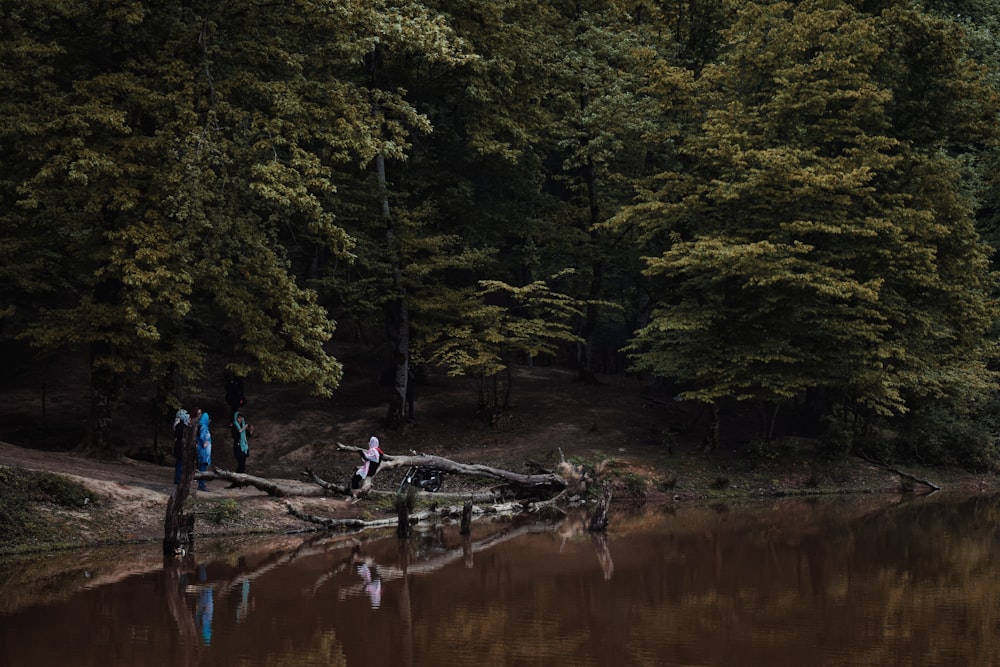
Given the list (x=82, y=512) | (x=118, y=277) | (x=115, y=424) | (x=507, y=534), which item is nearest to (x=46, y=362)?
(x=115, y=424)

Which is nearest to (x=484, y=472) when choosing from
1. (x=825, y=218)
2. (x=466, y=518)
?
(x=466, y=518)

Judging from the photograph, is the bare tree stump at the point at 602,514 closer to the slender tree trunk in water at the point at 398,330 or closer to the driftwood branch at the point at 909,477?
the slender tree trunk in water at the point at 398,330

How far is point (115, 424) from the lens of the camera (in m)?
32.6

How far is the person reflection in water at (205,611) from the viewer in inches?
493

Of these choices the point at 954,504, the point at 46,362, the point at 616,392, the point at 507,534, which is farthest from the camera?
Answer: the point at 616,392

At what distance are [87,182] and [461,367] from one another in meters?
13.7

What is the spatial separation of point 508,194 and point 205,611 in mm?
27849

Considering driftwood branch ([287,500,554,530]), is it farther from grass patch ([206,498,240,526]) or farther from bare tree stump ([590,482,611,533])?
bare tree stump ([590,482,611,533])

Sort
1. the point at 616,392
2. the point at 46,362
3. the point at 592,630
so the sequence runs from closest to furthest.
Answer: the point at 592,630, the point at 46,362, the point at 616,392

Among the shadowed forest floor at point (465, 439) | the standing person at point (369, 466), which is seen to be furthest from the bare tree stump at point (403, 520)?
the standing person at point (369, 466)

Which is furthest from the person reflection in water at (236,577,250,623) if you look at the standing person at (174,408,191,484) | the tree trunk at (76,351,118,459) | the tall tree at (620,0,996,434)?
the tall tree at (620,0,996,434)

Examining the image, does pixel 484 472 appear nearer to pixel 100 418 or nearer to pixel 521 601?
pixel 100 418

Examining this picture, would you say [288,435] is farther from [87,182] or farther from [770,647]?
[770,647]

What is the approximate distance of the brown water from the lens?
38.8ft
